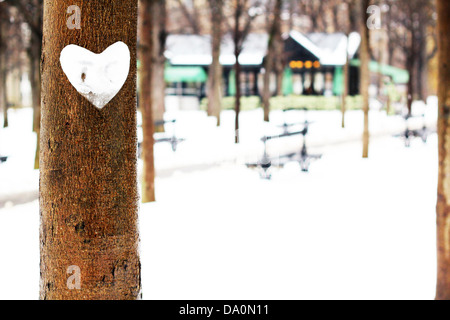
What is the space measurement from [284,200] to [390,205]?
1.62 metres

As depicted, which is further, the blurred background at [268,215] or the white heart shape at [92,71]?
the blurred background at [268,215]

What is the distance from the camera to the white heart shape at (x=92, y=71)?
10.4ft

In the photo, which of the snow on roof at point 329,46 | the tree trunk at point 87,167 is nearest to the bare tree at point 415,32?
the snow on roof at point 329,46

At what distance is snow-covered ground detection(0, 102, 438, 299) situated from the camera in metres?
5.39

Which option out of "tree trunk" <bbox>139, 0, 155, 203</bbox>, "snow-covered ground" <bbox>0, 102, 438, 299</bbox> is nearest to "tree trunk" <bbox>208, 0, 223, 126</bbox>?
"snow-covered ground" <bbox>0, 102, 438, 299</bbox>

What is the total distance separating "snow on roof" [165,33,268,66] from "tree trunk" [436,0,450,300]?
3781cm

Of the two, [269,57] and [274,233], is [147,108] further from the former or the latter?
[269,57]

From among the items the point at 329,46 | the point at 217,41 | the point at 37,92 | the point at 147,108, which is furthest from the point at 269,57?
the point at 329,46

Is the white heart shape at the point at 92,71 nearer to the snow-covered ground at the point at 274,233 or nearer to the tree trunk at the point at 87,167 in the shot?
the tree trunk at the point at 87,167

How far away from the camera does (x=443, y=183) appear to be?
4941 mm

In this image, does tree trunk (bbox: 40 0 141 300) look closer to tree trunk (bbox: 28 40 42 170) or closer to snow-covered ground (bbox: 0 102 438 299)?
snow-covered ground (bbox: 0 102 438 299)

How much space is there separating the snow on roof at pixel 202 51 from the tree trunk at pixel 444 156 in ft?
124

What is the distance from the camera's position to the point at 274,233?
7379 mm

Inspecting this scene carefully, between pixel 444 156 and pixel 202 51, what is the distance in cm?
3957
